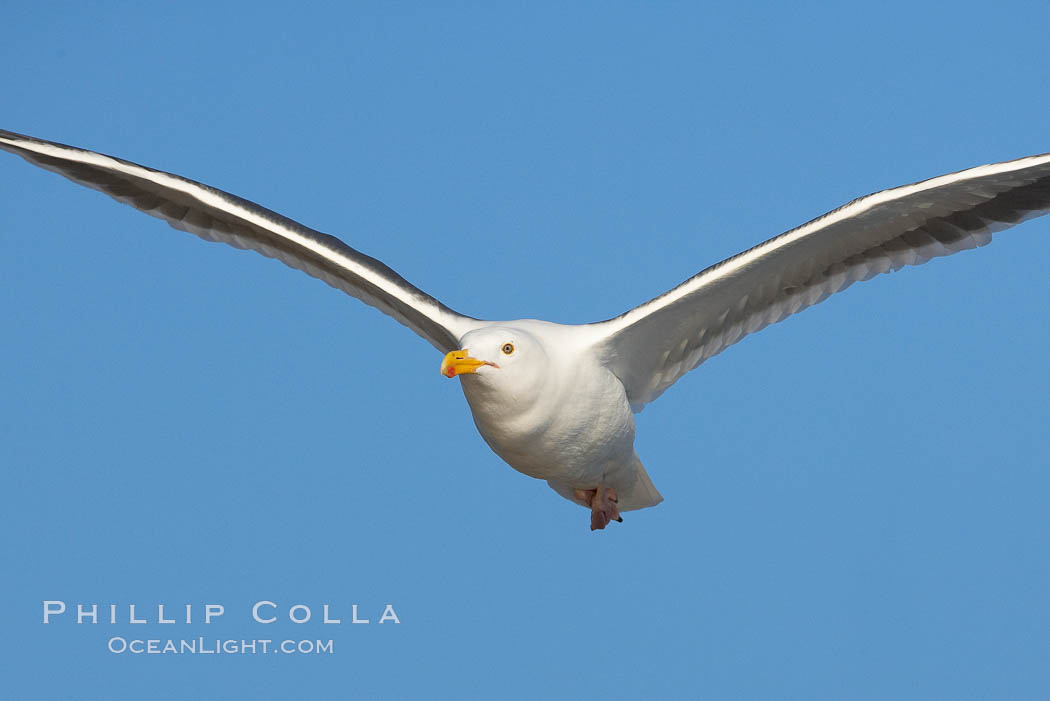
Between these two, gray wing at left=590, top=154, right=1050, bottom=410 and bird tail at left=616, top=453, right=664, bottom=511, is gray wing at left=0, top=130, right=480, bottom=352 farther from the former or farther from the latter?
bird tail at left=616, top=453, right=664, bottom=511

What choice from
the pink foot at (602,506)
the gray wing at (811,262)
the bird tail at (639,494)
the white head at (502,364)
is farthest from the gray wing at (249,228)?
the bird tail at (639,494)

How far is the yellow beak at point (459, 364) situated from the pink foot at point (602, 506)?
1.90m

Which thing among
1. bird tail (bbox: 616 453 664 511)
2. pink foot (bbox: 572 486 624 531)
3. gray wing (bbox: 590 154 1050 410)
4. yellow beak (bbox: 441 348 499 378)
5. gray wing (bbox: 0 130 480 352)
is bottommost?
pink foot (bbox: 572 486 624 531)

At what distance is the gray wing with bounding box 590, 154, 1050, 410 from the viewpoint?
8.77 metres

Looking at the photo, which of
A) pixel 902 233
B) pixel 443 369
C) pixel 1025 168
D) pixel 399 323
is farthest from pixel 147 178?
pixel 1025 168

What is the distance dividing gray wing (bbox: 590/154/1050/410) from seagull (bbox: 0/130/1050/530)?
0.01m

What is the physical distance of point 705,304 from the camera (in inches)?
384

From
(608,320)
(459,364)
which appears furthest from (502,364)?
(608,320)

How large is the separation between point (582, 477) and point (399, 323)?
1.97 metres

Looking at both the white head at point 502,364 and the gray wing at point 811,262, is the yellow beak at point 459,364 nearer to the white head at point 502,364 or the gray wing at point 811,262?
the white head at point 502,364

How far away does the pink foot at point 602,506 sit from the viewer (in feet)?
32.6

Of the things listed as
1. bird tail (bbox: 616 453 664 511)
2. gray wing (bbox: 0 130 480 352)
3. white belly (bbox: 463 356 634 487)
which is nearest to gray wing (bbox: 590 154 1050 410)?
white belly (bbox: 463 356 634 487)

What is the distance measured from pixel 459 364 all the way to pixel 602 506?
2134 millimetres

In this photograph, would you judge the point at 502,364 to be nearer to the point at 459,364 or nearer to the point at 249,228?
the point at 459,364
